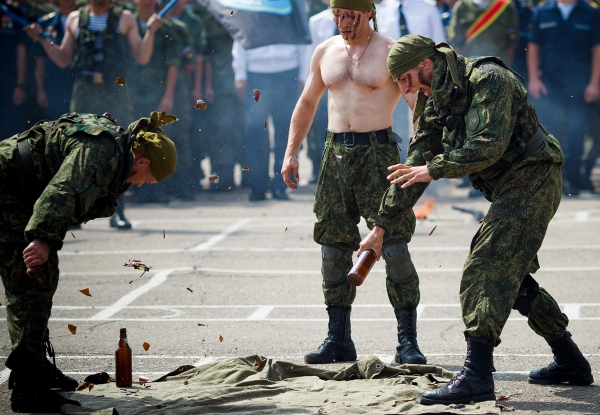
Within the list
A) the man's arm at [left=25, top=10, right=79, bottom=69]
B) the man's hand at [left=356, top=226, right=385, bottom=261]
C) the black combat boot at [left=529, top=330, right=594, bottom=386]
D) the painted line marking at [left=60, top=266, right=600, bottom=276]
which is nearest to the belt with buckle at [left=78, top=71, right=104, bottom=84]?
the man's arm at [left=25, top=10, right=79, bottom=69]

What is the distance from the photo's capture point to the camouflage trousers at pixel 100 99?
11656 mm

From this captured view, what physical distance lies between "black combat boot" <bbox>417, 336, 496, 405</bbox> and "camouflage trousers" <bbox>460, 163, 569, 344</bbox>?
71 mm

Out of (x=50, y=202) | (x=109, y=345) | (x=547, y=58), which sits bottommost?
(x=109, y=345)

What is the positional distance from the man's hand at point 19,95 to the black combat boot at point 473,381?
9985 mm

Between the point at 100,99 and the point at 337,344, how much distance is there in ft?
19.0

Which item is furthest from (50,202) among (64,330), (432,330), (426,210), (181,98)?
(181,98)

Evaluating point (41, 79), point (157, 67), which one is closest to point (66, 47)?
point (157, 67)

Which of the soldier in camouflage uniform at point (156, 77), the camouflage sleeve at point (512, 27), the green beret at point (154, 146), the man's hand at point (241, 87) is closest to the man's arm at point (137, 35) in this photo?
the soldier in camouflage uniform at point (156, 77)

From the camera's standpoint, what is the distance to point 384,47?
6969 mm

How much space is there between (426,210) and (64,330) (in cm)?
602

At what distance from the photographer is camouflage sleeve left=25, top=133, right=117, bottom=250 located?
519cm

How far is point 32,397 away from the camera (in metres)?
5.70

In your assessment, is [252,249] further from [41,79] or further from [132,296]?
[41,79]

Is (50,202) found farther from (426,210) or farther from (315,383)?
(426,210)
